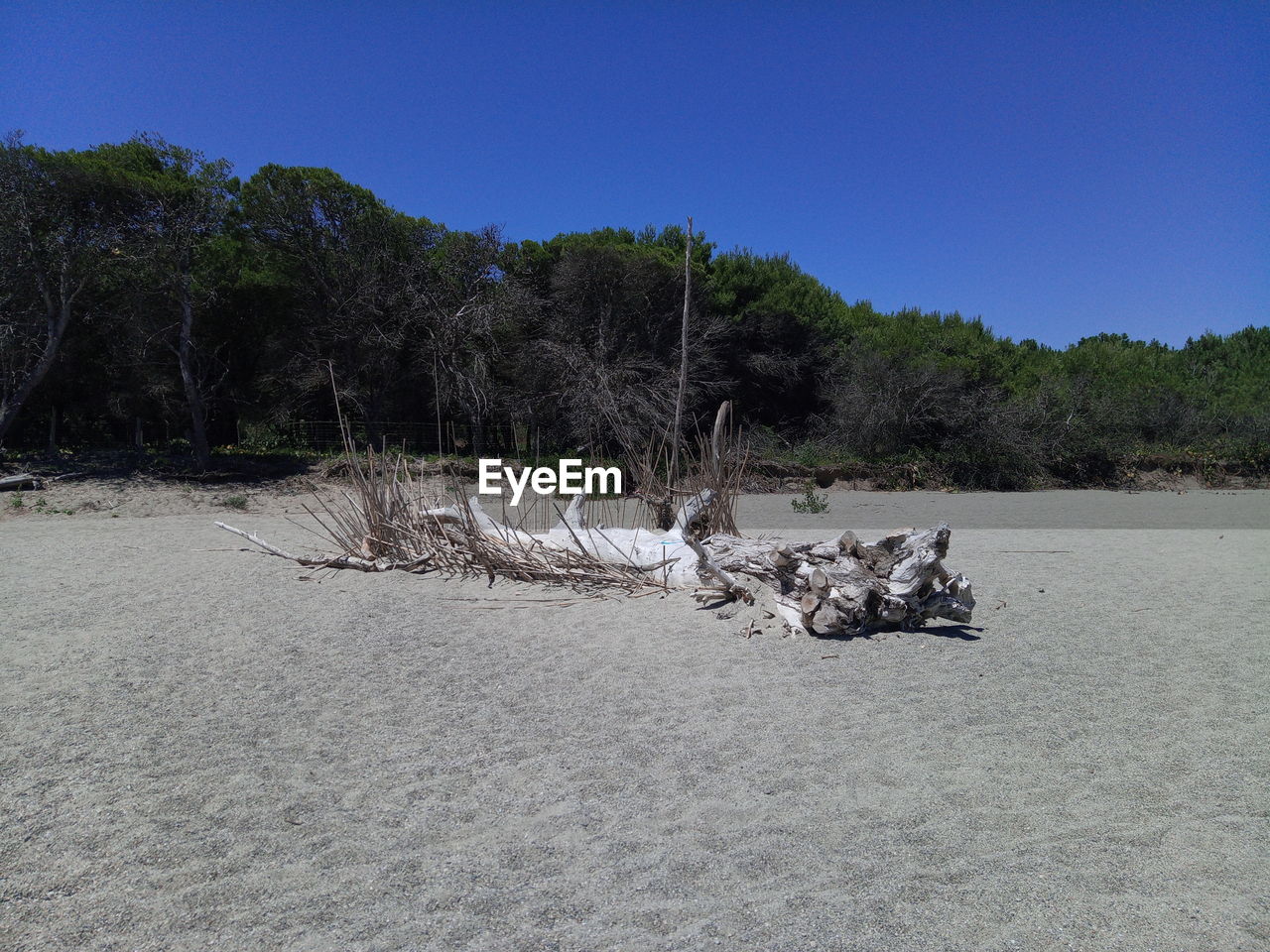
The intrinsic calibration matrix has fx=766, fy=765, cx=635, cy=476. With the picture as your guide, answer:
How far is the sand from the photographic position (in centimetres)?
204

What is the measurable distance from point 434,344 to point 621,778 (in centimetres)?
1561

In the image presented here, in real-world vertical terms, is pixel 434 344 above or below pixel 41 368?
above

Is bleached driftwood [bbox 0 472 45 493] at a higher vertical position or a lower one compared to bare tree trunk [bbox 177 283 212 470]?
lower

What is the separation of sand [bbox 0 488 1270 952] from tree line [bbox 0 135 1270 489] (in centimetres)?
993

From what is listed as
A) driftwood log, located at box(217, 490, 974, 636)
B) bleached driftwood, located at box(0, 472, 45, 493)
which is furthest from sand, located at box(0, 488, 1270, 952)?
bleached driftwood, located at box(0, 472, 45, 493)

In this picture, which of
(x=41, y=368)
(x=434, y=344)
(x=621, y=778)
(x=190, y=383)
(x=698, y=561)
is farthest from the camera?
(x=434, y=344)

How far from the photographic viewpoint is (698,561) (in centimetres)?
562

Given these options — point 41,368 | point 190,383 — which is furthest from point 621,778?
point 41,368

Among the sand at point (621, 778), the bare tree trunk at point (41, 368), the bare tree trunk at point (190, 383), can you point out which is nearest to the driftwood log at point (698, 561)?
the sand at point (621, 778)

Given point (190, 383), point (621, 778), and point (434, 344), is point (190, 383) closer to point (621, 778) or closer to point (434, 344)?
point (434, 344)

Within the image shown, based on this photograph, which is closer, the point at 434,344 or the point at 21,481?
the point at 21,481

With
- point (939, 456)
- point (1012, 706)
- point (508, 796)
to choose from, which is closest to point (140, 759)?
point (508, 796)

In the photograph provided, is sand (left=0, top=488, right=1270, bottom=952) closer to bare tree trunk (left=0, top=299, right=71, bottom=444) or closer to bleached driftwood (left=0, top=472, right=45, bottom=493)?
bleached driftwood (left=0, top=472, right=45, bottom=493)

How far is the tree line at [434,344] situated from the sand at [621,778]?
9932 millimetres
